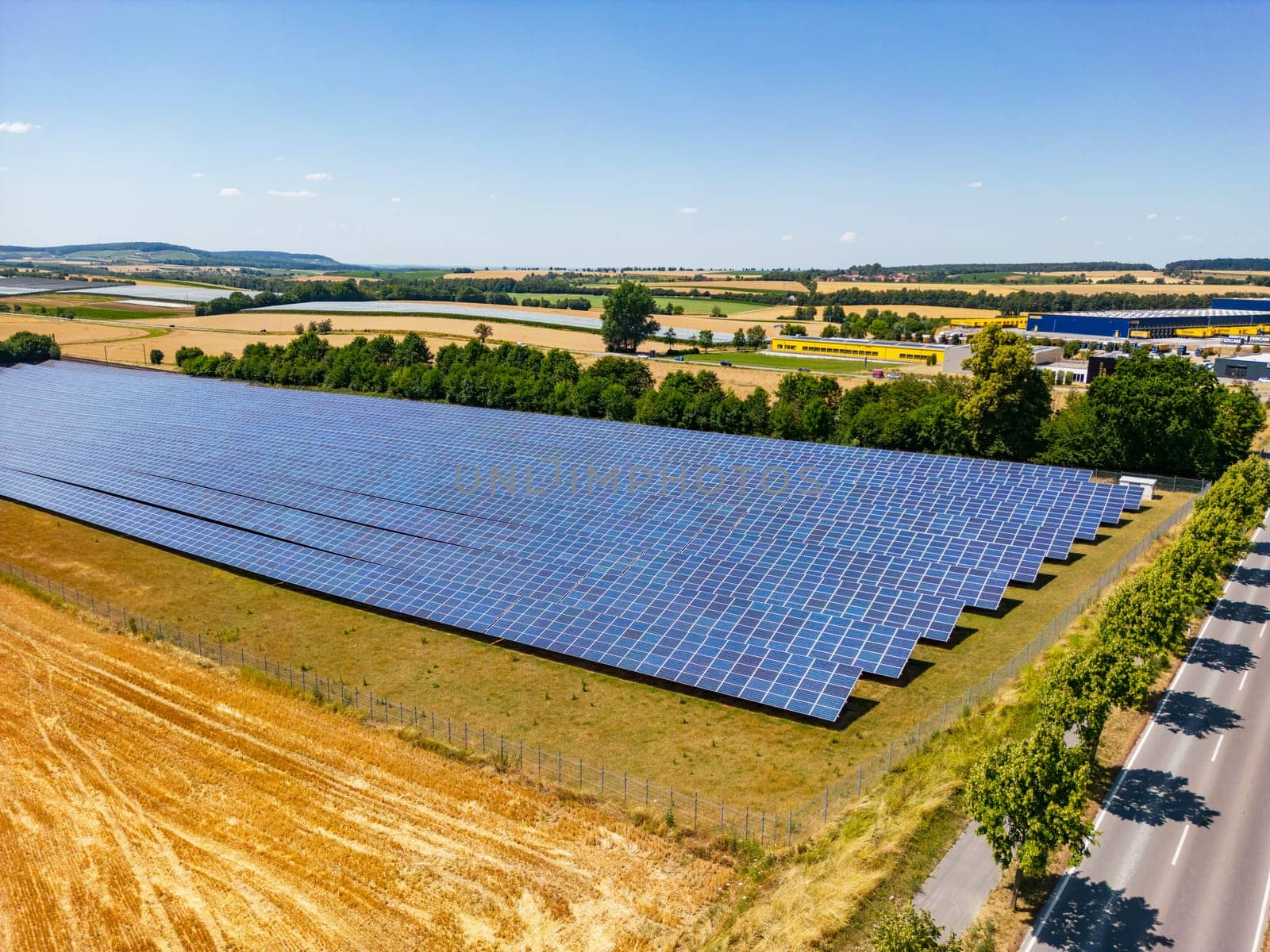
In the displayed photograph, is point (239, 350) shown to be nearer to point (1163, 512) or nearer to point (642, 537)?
point (642, 537)

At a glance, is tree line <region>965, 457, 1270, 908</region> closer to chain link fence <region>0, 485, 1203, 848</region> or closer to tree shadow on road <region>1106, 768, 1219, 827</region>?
tree shadow on road <region>1106, 768, 1219, 827</region>

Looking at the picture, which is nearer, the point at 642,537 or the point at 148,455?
the point at 642,537

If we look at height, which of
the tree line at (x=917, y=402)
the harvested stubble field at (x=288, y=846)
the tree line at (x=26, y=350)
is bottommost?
the harvested stubble field at (x=288, y=846)

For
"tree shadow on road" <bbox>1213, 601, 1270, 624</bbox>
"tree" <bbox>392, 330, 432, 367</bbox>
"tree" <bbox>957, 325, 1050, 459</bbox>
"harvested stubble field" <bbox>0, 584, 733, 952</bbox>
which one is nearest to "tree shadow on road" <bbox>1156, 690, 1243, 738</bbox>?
"tree shadow on road" <bbox>1213, 601, 1270, 624</bbox>

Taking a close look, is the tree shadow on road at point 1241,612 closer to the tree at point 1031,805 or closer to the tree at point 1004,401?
the tree at point 1031,805

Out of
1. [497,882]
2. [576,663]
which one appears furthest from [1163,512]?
[497,882]

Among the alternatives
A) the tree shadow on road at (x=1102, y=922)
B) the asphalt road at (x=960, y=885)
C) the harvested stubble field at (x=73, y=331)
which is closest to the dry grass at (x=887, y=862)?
the asphalt road at (x=960, y=885)
